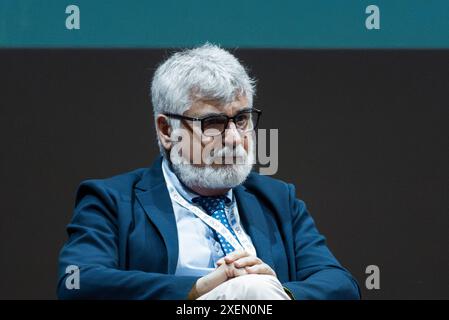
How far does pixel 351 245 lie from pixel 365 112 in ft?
1.81

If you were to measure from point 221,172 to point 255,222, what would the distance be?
208 mm

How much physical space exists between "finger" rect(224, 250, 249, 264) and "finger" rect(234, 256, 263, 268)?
1 cm

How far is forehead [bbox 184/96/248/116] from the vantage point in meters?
2.71

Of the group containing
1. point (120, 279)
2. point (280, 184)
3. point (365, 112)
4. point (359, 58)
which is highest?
point (359, 58)

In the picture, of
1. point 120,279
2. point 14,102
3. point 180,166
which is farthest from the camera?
point 14,102

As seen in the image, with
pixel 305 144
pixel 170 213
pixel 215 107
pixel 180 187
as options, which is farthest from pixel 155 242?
pixel 305 144

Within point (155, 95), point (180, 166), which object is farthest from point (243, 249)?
point (155, 95)

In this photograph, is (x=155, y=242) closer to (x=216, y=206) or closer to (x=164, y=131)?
(x=216, y=206)

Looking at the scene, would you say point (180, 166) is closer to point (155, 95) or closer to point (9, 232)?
point (155, 95)

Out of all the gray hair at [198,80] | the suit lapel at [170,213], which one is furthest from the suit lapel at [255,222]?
the gray hair at [198,80]

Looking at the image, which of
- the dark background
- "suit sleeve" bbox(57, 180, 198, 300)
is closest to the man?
"suit sleeve" bbox(57, 180, 198, 300)

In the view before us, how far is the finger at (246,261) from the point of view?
2.46m

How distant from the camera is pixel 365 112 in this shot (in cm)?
338

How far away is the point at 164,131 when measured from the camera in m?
2.87
